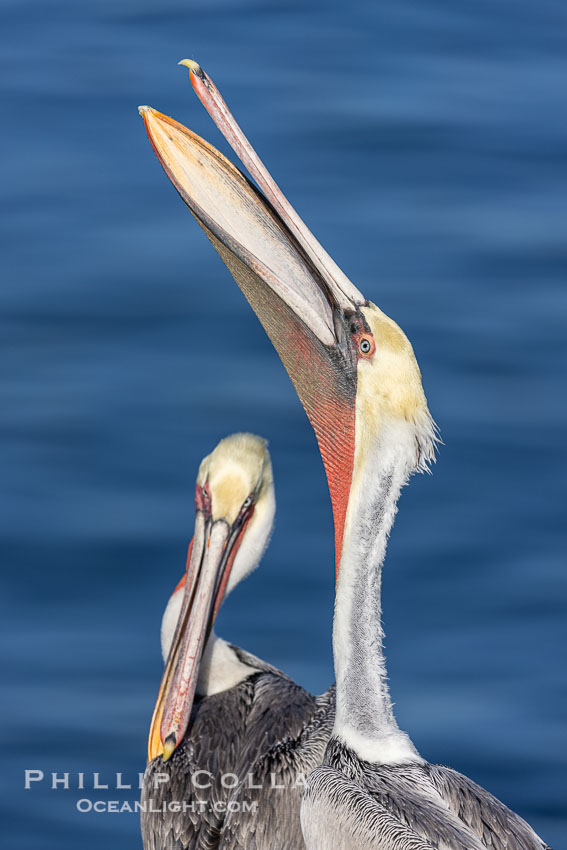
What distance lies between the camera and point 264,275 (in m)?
3.87

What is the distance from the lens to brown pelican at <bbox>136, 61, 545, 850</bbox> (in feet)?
12.1

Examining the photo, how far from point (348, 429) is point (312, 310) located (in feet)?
1.05

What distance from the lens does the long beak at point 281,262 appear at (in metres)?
3.83

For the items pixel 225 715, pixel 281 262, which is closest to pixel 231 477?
pixel 225 715

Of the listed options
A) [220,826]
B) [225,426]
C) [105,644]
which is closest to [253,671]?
[220,826]

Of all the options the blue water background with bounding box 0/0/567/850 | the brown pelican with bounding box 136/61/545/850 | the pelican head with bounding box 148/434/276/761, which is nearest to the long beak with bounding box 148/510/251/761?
the pelican head with bounding box 148/434/276/761

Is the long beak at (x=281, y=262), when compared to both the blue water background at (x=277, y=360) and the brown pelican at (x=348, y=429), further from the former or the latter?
the blue water background at (x=277, y=360)

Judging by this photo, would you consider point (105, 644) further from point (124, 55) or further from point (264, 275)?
point (124, 55)

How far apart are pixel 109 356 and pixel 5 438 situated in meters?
0.72

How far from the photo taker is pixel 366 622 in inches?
150

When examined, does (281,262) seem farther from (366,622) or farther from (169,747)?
(169,747)

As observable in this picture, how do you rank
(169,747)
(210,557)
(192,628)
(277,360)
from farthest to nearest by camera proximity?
(277,360)
(210,557)
(192,628)
(169,747)

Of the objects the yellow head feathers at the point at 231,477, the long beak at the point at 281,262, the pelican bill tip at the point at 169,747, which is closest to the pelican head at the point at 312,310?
the long beak at the point at 281,262

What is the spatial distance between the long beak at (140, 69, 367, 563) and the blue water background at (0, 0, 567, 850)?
1860 millimetres
